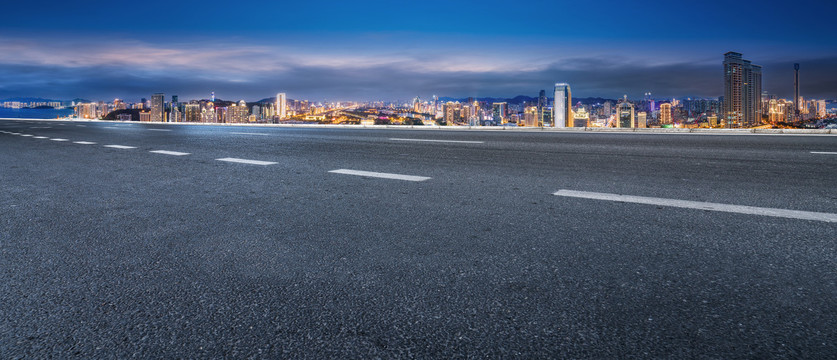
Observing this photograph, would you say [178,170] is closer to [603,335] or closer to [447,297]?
[447,297]

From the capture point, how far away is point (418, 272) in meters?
2.01

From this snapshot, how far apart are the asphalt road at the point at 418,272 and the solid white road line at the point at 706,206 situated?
13 centimetres

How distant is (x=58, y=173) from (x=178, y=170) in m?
1.25

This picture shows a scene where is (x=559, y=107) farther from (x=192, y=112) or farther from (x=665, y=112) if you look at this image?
(x=665, y=112)

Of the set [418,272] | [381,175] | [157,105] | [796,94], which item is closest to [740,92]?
[796,94]

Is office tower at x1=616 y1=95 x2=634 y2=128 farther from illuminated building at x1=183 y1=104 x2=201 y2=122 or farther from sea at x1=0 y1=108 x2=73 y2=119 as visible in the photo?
sea at x1=0 y1=108 x2=73 y2=119

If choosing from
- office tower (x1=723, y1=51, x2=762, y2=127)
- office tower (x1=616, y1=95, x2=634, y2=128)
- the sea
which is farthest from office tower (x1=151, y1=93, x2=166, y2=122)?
office tower (x1=723, y1=51, x2=762, y2=127)

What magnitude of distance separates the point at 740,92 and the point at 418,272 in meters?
192

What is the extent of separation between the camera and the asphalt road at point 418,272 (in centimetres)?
144

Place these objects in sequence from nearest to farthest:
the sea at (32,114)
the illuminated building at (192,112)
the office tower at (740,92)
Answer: the illuminated building at (192,112) < the sea at (32,114) < the office tower at (740,92)

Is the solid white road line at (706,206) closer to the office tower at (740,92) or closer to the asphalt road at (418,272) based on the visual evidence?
the asphalt road at (418,272)

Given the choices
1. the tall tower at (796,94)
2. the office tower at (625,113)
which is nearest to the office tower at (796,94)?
the tall tower at (796,94)

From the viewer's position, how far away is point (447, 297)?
1.74 metres

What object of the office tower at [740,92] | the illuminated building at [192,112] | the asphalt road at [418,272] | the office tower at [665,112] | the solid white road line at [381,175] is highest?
the office tower at [740,92]
